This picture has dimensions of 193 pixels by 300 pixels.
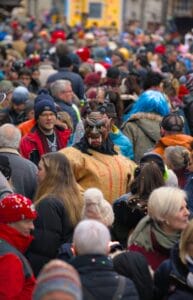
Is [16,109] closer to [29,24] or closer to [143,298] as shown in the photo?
[143,298]

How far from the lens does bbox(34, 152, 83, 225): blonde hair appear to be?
7.27 meters

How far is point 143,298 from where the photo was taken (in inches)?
235

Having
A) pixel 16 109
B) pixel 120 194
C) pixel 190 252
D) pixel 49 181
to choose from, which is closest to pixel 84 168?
pixel 120 194

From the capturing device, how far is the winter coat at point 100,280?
18.1 feet

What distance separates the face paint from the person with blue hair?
1.72 m

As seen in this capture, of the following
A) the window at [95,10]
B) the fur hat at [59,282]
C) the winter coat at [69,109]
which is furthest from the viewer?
the window at [95,10]

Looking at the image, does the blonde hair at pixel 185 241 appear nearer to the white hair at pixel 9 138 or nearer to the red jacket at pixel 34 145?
the white hair at pixel 9 138

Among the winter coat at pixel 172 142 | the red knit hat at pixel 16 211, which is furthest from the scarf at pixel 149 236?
the winter coat at pixel 172 142

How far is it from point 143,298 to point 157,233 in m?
0.63

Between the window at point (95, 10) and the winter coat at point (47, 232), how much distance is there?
32.9 m

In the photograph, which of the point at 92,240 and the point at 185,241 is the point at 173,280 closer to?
the point at 185,241

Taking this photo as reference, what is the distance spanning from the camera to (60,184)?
7.35m

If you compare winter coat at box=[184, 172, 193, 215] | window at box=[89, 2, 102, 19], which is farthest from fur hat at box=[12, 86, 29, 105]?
window at box=[89, 2, 102, 19]

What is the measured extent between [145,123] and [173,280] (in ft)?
15.4
